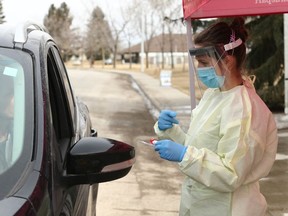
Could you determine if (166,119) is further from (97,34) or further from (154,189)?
(97,34)

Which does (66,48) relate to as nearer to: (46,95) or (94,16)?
(94,16)

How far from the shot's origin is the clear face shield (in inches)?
99.5

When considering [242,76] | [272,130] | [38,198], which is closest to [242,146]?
[272,130]

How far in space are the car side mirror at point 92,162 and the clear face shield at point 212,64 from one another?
0.65 m

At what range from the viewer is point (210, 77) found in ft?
8.46

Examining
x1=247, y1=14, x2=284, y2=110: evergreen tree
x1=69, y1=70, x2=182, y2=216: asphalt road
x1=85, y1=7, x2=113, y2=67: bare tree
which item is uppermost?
x1=85, y1=7, x2=113, y2=67: bare tree

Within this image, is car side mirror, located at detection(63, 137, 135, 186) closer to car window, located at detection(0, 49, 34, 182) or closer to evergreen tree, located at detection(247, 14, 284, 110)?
car window, located at detection(0, 49, 34, 182)

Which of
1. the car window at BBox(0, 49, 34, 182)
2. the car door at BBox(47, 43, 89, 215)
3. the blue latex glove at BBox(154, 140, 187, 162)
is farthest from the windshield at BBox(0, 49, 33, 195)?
the blue latex glove at BBox(154, 140, 187, 162)

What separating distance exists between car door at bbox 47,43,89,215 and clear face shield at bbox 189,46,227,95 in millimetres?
778

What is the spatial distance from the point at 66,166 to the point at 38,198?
0.42 meters

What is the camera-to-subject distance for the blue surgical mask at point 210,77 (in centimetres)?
256

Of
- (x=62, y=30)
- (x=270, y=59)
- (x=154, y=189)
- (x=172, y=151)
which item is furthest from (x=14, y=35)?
(x=62, y=30)

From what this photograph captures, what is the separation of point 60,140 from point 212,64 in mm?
865

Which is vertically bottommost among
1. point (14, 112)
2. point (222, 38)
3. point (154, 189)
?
point (154, 189)
